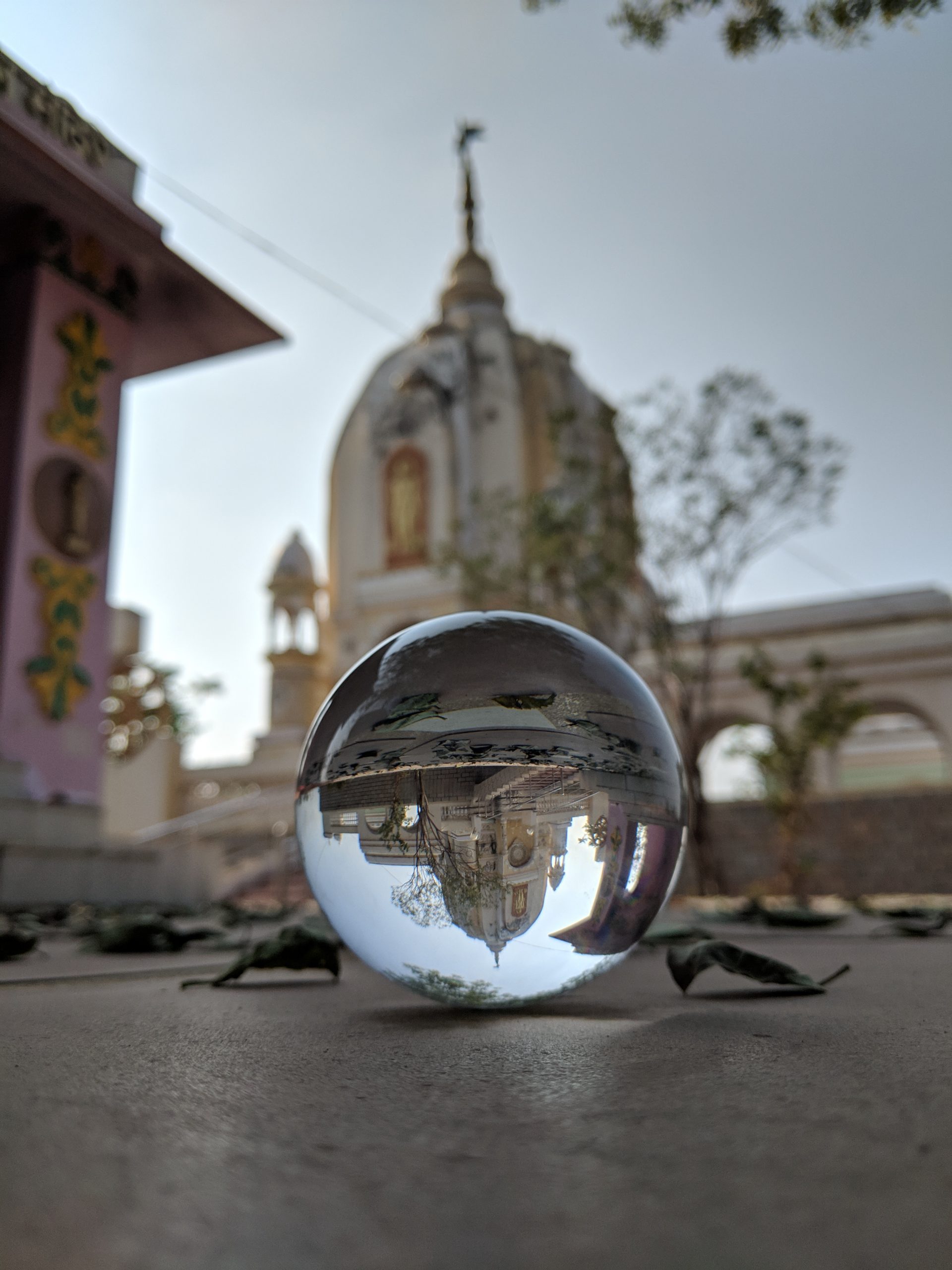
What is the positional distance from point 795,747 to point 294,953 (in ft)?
33.4

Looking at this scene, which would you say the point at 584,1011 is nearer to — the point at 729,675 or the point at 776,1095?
the point at 776,1095

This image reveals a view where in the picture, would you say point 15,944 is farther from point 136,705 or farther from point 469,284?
point 469,284

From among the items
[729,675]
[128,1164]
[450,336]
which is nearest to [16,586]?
[128,1164]

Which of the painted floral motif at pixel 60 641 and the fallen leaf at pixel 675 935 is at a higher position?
the painted floral motif at pixel 60 641

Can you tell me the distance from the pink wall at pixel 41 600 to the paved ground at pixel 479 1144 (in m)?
5.59

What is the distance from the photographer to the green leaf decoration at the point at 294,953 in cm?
A: 196

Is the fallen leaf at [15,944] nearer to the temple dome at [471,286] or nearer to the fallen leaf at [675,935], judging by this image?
the fallen leaf at [675,935]

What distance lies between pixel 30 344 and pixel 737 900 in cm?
847

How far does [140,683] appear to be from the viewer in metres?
16.2

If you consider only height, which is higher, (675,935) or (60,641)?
(60,641)

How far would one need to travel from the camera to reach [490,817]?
1336mm

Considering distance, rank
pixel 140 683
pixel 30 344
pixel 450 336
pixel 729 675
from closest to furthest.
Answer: pixel 30 344 < pixel 140 683 < pixel 729 675 < pixel 450 336

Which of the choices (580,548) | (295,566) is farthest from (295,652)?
(580,548)

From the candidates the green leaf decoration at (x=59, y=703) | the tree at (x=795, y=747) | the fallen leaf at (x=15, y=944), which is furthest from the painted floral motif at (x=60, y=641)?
the tree at (x=795, y=747)
